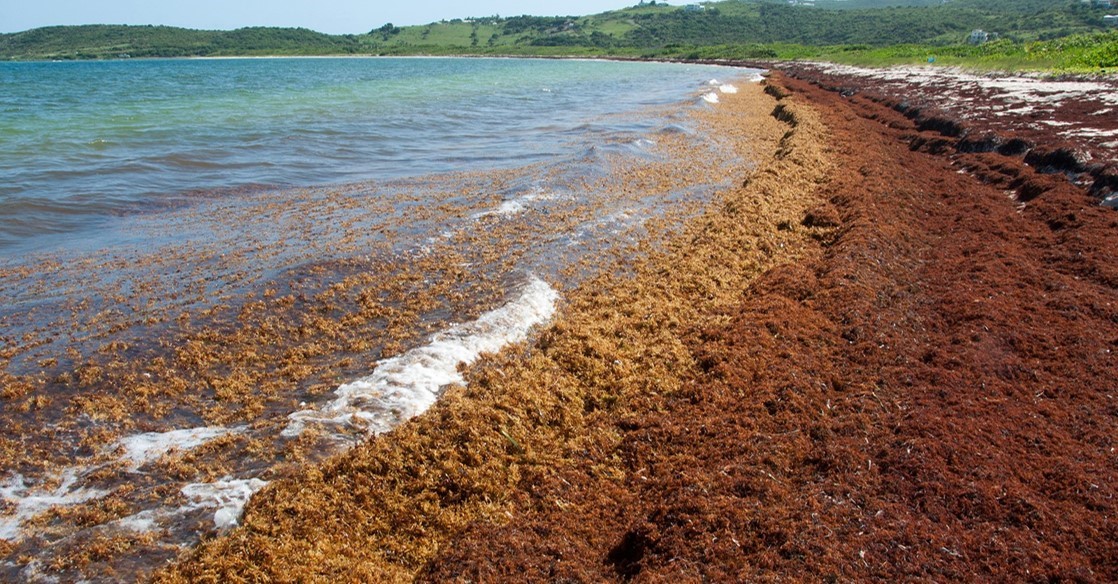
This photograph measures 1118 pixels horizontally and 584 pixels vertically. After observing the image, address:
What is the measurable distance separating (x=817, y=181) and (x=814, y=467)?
1051 cm

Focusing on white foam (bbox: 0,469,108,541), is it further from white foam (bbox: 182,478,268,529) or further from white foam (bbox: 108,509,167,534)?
white foam (bbox: 182,478,268,529)

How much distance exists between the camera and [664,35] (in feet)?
467

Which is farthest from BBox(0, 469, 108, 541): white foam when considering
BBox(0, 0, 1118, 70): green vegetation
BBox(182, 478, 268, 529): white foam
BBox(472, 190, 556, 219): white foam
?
BBox(0, 0, 1118, 70): green vegetation

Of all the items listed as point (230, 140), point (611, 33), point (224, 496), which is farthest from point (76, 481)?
point (611, 33)

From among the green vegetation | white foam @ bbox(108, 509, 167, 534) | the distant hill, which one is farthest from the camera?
the distant hill

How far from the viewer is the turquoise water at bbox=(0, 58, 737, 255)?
12820 millimetres

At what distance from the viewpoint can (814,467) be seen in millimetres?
4379

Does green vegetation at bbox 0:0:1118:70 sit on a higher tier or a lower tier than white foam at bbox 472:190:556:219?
higher

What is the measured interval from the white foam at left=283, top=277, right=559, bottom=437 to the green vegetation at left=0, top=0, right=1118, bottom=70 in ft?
Answer: 179

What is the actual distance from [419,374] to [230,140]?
18.1 metres

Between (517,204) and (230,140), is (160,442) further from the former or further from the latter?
(230,140)

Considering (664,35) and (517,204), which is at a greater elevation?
(664,35)

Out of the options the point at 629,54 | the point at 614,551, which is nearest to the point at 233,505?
the point at 614,551

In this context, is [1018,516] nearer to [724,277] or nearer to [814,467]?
[814,467]
